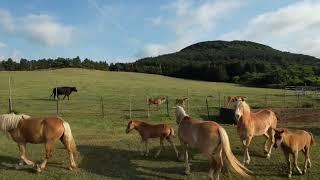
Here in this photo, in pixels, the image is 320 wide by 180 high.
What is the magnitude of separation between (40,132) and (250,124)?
20.2ft

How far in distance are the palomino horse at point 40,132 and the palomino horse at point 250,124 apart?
487 centimetres

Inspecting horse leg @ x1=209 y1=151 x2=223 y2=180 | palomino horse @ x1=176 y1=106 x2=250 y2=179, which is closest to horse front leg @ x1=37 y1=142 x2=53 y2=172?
palomino horse @ x1=176 y1=106 x2=250 y2=179

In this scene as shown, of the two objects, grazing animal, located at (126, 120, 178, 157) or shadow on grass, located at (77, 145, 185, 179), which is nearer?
shadow on grass, located at (77, 145, 185, 179)

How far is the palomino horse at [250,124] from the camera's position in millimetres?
13930

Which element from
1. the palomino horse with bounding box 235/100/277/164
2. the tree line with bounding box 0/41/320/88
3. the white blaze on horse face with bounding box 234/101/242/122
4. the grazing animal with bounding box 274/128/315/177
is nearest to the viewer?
the grazing animal with bounding box 274/128/315/177

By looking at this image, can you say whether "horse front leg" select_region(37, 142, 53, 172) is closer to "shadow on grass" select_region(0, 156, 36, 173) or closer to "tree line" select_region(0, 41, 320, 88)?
"shadow on grass" select_region(0, 156, 36, 173)

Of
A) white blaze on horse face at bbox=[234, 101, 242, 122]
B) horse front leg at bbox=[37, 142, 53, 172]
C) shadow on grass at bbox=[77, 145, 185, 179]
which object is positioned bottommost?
shadow on grass at bbox=[77, 145, 185, 179]

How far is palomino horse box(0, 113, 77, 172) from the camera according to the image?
12.9 meters

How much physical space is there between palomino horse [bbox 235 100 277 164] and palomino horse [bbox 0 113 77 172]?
4.87 m

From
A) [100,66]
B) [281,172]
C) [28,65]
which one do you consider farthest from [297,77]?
[281,172]

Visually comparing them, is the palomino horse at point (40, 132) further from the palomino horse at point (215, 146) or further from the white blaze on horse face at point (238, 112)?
A: the white blaze on horse face at point (238, 112)

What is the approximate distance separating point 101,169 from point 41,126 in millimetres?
2074

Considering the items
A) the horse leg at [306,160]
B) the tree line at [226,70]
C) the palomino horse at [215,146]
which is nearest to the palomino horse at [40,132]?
the palomino horse at [215,146]

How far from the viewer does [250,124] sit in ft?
46.7
